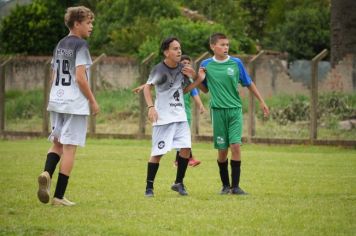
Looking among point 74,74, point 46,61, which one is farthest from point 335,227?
point 46,61

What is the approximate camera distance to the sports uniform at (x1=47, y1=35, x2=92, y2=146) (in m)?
9.43

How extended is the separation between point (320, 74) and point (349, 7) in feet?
11.8

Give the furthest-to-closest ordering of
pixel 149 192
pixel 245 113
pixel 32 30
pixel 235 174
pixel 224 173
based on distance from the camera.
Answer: pixel 32 30 < pixel 245 113 < pixel 224 173 < pixel 235 174 < pixel 149 192

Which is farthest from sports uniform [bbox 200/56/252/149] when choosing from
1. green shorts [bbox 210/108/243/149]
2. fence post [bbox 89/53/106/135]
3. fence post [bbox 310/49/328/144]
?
fence post [bbox 89/53/106/135]

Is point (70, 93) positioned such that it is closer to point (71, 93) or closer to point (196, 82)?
point (71, 93)

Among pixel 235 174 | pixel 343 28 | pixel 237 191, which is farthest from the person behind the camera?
pixel 343 28

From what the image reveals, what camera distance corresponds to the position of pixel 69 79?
9.52 metres

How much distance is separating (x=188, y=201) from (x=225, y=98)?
1733 millimetres

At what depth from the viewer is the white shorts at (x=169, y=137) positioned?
10508mm

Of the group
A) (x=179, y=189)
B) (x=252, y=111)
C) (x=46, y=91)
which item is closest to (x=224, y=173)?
(x=179, y=189)

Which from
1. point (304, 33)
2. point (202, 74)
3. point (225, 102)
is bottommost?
Result: point (225, 102)

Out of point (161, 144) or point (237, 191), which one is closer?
point (161, 144)

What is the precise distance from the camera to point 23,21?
40.5 m

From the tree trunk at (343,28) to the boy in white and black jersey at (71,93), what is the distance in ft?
53.1
